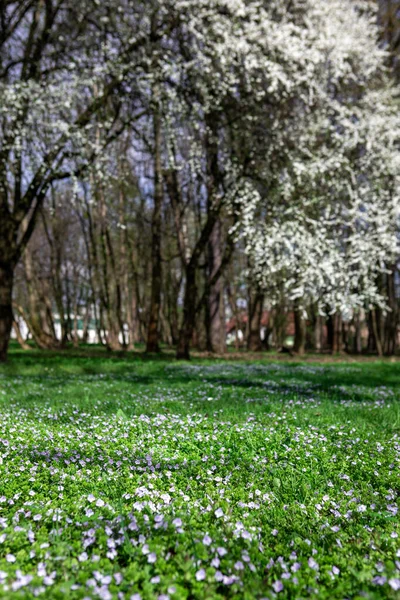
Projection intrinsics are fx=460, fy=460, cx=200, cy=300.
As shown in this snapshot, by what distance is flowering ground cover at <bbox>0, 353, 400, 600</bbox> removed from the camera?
2.82 meters

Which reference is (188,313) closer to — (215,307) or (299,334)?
(215,307)

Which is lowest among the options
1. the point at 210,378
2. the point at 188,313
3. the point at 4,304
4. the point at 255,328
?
the point at 210,378

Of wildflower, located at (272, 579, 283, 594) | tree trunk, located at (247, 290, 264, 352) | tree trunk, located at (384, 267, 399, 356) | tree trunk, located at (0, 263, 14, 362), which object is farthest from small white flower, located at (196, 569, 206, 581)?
tree trunk, located at (247, 290, 264, 352)

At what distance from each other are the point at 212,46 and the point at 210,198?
568cm

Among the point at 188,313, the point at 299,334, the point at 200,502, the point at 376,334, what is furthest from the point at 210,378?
the point at 376,334

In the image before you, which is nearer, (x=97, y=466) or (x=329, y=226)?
(x=97, y=466)

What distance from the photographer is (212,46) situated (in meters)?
16.3

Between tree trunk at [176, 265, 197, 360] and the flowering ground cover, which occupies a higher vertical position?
tree trunk at [176, 265, 197, 360]

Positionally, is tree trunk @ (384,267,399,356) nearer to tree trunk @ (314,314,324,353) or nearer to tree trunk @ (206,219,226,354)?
tree trunk @ (206,219,226,354)

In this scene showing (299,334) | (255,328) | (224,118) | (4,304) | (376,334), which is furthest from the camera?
(255,328)

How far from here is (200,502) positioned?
3.92 m

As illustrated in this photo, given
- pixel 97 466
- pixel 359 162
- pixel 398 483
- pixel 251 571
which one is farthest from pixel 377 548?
pixel 359 162

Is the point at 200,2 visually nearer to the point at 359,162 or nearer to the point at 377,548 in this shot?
the point at 359,162

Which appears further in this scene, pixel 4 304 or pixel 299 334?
pixel 299 334
